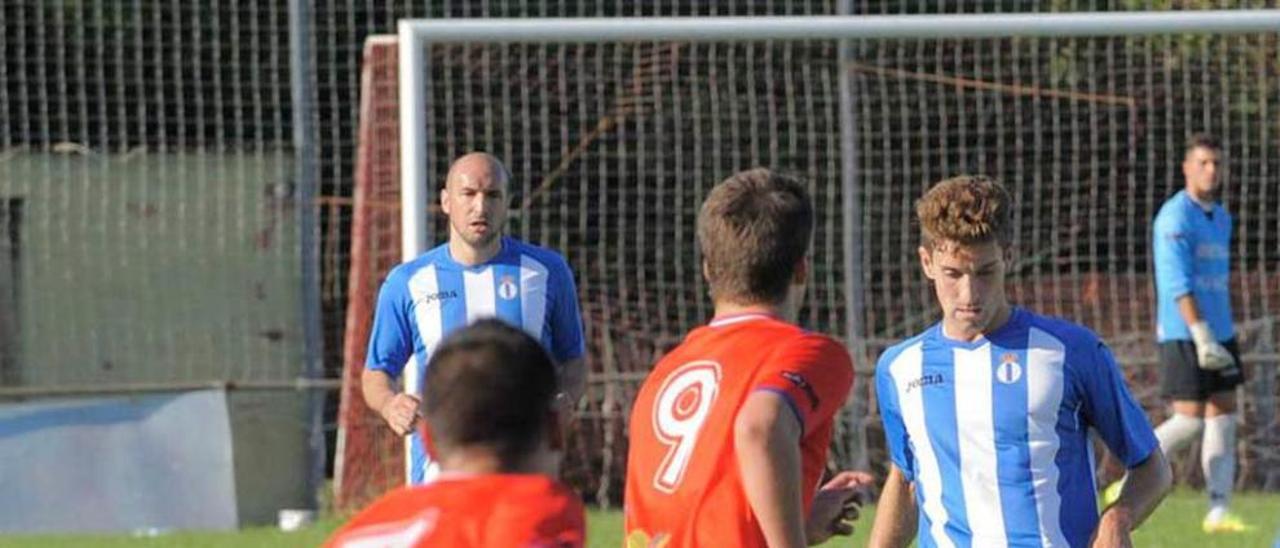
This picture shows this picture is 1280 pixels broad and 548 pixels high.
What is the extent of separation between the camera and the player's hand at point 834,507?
14.0 ft

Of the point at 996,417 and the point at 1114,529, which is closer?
the point at 1114,529

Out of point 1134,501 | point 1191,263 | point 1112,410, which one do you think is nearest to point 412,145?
point 1191,263

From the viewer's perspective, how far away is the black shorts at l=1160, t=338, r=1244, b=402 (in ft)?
37.9

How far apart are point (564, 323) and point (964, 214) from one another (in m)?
2.93

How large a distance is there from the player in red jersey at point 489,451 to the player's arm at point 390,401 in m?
3.83

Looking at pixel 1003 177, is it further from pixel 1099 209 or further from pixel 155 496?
pixel 155 496

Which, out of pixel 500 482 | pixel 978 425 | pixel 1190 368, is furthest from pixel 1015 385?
pixel 1190 368

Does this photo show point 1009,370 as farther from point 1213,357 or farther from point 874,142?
point 874,142

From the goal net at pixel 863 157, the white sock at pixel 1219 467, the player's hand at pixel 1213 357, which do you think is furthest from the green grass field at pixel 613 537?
the goal net at pixel 863 157

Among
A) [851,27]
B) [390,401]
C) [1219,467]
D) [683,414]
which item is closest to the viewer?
[683,414]

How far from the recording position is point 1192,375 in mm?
11594

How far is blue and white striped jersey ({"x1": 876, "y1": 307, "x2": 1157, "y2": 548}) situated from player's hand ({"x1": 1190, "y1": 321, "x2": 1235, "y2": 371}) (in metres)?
6.18

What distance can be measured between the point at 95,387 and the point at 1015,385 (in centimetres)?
860

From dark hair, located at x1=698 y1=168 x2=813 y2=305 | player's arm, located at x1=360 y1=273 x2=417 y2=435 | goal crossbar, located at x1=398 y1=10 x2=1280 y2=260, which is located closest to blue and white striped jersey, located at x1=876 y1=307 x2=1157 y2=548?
dark hair, located at x1=698 y1=168 x2=813 y2=305
